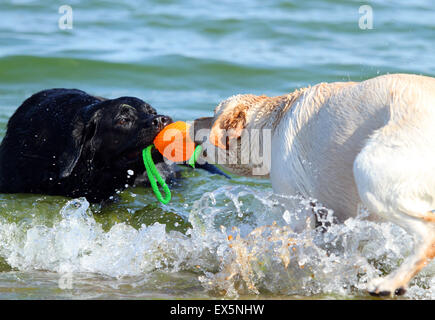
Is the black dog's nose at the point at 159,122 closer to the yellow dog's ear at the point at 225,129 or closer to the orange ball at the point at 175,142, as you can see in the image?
the orange ball at the point at 175,142

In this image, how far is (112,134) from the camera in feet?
16.9

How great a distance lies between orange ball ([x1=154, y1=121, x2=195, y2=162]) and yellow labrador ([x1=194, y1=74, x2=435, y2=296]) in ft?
0.70

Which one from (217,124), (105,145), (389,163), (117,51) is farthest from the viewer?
(117,51)

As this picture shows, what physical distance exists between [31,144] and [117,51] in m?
5.53

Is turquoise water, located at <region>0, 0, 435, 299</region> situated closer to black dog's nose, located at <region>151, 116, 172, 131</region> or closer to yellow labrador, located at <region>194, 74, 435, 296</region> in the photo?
yellow labrador, located at <region>194, 74, 435, 296</region>

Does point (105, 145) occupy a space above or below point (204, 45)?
below

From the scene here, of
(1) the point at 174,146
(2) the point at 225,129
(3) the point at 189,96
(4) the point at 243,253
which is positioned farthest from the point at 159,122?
(3) the point at 189,96

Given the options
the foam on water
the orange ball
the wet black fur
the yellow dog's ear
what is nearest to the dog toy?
the orange ball

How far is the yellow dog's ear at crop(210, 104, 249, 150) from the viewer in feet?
13.3

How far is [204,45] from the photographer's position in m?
11.1

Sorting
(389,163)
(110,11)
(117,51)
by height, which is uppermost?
(110,11)

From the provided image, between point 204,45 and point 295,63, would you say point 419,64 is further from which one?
point 204,45

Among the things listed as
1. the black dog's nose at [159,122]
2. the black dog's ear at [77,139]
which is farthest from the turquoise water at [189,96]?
the black dog's nose at [159,122]

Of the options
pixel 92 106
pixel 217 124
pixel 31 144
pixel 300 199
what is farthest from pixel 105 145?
pixel 300 199
